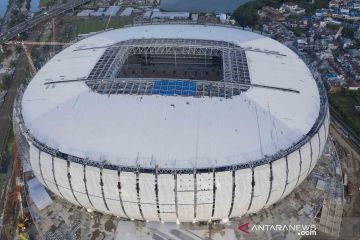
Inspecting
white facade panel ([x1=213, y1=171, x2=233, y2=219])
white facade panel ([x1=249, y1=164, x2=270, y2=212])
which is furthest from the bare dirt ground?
white facade panel ([x1=213, y1=171, x2=233, y2=219])

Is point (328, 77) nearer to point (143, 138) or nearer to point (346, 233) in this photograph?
point (346, 233)

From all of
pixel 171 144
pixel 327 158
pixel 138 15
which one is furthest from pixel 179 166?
pixel 138 15

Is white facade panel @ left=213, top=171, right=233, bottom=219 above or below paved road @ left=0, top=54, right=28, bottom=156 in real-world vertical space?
above

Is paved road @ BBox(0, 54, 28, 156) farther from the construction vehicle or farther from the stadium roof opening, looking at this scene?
the construction vehicle

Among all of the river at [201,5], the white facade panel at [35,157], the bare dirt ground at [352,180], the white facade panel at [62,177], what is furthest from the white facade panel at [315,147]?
the river at [201,5]

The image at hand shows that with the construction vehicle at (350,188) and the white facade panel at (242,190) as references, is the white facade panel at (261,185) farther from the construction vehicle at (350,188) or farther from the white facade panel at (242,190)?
the construction vehicle at (350,188)

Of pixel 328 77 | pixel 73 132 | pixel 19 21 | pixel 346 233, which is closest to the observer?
pixel 73 132
